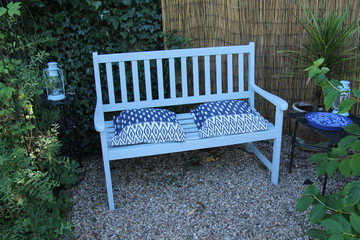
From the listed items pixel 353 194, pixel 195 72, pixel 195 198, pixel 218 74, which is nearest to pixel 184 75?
pixel 195 72

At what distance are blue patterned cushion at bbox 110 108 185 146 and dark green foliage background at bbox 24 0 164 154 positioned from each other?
604 millimetres

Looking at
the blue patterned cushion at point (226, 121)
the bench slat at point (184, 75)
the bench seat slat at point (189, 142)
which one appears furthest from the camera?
the bench slat at point (184, 75)

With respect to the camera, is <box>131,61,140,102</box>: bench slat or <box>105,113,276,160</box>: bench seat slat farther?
<box>131,61,140,102</box>: bench slat

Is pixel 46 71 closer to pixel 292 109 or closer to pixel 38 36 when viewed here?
pixel 38 36

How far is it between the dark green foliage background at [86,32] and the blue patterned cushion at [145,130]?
1.98ft

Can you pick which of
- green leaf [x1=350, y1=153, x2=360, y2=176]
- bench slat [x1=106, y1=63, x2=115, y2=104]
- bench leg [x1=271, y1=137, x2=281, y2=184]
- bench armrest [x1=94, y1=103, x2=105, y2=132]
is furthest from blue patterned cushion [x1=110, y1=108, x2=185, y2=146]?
green leaf [x1=350, y1=153, x2=360, y2=176]

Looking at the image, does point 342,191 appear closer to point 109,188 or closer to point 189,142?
point 189,142

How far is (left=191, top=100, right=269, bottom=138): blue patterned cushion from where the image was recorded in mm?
2445

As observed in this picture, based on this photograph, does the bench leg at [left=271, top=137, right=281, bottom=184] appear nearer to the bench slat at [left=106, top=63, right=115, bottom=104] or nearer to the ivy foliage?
the bench slat at [left=106, top=63, right=115, bottom=104]

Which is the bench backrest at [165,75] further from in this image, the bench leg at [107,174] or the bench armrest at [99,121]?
the bench leg at [107,174]

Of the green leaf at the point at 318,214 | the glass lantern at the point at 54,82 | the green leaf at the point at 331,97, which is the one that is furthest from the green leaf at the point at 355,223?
the glass lantern at the point at 54,82

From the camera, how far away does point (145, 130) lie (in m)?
2.37

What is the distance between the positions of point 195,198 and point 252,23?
5.44 feet

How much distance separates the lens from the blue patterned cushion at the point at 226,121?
96.3 inches
